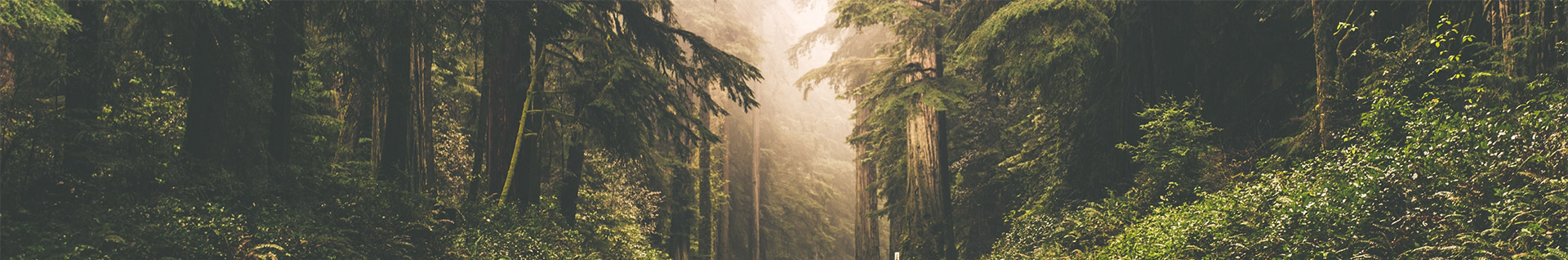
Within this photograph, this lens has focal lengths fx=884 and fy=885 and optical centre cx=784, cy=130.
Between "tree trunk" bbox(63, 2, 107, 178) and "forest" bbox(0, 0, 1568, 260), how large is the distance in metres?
0.03

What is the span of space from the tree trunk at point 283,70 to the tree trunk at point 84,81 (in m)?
1.27

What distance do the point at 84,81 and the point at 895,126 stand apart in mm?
13702

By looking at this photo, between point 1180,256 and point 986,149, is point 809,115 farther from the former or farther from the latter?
point 1180,256

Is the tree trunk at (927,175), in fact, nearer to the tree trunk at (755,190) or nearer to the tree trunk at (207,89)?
the tree trunk at (207,89)

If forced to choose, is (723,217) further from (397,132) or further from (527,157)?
(397,132)

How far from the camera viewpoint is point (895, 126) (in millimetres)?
18359

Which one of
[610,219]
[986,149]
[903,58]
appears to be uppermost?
[903,58]

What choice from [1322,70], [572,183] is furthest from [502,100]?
[1322,70]

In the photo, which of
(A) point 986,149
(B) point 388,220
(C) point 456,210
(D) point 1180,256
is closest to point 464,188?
(C) point 456,210

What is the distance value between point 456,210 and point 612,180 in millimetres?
10097

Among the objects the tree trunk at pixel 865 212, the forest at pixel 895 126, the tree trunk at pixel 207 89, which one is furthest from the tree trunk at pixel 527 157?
the tree trunk at pixel 865 212

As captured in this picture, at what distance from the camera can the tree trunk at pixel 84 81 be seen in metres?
6.91

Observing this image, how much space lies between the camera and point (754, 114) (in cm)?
3619

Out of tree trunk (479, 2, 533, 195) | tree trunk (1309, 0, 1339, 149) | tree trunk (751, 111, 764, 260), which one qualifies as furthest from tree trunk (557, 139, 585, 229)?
tree trunk (751, 111, 764, 260)
